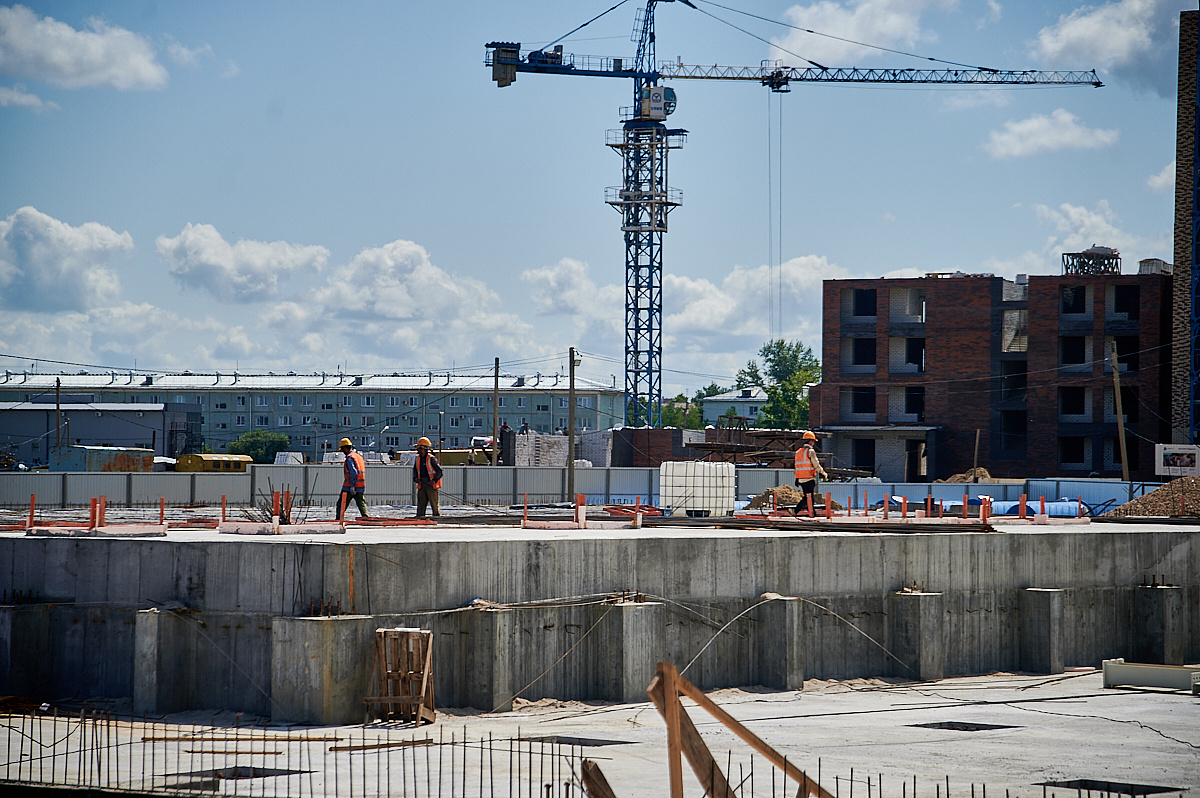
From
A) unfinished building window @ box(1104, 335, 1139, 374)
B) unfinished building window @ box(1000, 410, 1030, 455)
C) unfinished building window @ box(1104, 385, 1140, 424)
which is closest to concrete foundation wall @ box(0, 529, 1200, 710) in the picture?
unfinished building window @ box(1104, 385, 1140, 424)

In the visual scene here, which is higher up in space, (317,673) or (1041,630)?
(317,673)

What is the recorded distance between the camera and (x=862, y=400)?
63625mm

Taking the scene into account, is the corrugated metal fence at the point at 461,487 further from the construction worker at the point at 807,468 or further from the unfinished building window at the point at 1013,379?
the unfinished building window at the point at 1013,379

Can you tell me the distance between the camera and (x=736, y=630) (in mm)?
17781

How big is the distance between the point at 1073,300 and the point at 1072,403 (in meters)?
5.29

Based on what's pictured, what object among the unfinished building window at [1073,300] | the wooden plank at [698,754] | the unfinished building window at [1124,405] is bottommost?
the wooden plank at [698,754]

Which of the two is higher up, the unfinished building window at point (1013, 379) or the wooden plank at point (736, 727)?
the unfinished building window at point (1013, 379)

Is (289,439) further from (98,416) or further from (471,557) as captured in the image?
(471,557)

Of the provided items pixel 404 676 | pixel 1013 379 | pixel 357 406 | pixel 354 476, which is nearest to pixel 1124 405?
pixel 1013 379

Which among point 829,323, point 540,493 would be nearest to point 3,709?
point 540,493

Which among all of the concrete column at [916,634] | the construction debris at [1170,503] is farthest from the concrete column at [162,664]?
the construction debris at [1170,503]

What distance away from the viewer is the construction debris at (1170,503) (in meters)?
30.4

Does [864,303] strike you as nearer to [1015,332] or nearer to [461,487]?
[1015,332]

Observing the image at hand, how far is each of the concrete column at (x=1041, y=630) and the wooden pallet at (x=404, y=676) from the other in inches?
451
